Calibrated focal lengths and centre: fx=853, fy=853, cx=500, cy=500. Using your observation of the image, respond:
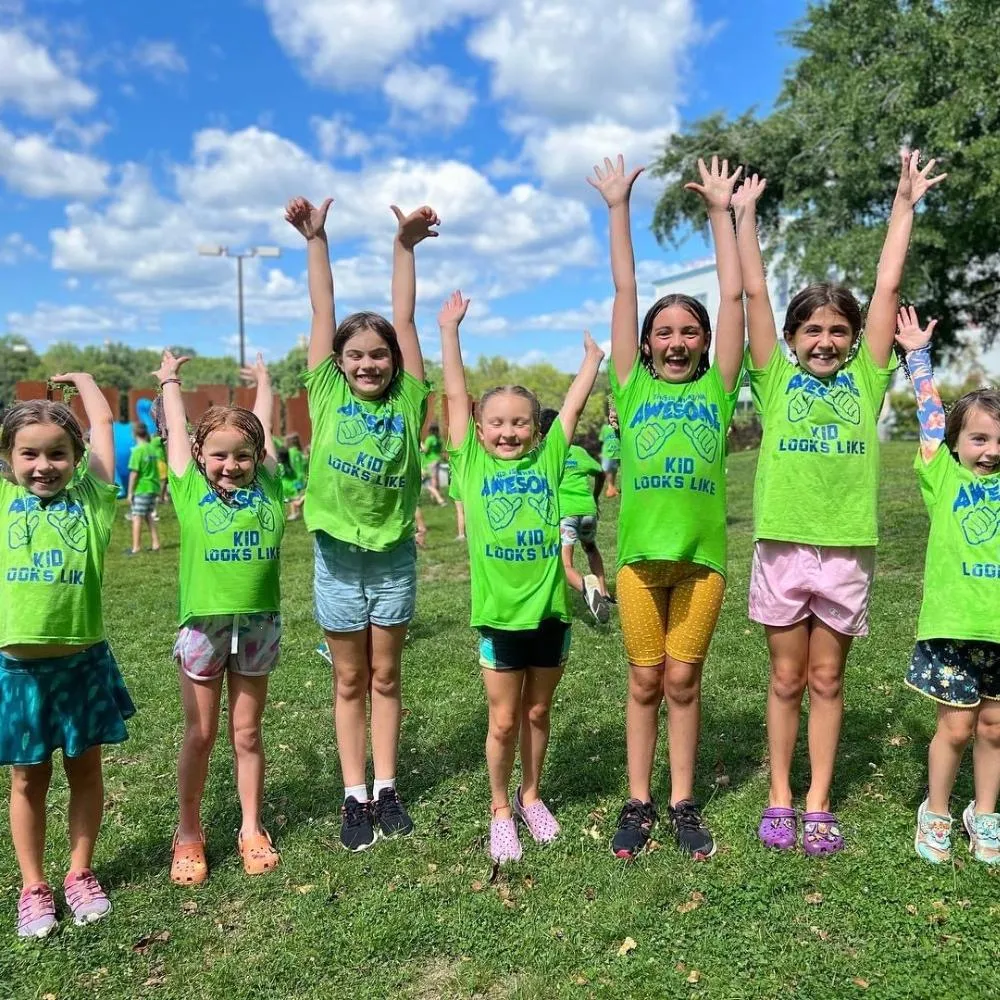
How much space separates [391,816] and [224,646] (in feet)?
3.62

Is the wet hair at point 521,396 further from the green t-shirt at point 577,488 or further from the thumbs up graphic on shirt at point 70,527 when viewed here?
the green t-shirt at point 577,488

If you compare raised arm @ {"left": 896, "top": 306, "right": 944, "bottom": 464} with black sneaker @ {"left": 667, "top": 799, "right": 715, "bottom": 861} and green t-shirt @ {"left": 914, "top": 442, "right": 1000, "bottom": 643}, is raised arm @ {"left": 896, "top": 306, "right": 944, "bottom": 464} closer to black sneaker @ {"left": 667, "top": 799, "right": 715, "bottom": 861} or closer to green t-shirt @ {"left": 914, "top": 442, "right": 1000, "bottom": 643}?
green t-shirt @ {"left": 914, "top": 442, "right": 1000, "bottom": 643}

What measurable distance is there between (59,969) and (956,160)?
12.2 meters

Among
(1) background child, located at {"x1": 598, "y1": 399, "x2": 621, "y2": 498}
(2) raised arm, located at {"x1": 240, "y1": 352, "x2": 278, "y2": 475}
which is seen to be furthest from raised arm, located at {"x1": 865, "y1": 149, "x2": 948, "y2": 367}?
(1) background child, located at {"x1": 598, "y1": 399, "x2": 621, "y2": 498}

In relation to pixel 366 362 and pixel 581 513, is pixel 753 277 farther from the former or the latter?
pixel 581 513

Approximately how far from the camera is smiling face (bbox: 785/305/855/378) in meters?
3.47

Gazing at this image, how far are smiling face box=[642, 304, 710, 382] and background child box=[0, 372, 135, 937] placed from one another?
7.64 feet

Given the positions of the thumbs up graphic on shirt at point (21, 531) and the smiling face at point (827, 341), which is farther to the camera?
the smiling face at point (827, 341)

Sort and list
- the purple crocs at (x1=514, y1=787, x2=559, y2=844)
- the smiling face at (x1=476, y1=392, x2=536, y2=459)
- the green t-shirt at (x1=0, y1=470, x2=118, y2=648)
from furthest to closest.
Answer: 1. the purple crocs at (x1=514, y1=787, x2=559, y2=844)
2. the smiling face at (x1=476, y1=392, x2=536, y2=459)
3. the green t-shirt at (x1=0, y1=470, x2=118, y2=648)

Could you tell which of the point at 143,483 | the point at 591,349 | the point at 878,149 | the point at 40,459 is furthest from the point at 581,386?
the point at 143,483

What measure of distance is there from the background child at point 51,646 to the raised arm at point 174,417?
315 millimetres

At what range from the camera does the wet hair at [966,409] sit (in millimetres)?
3367

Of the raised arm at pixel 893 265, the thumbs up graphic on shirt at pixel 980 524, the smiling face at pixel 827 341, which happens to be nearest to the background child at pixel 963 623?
the thumbs up graphic on shirt at pixel 980 524

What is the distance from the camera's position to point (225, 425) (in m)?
3.55
